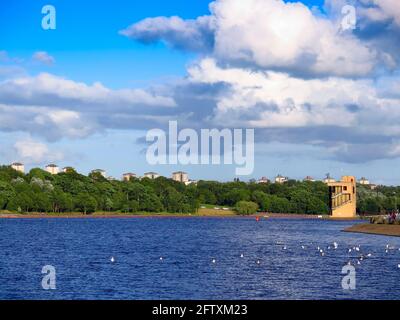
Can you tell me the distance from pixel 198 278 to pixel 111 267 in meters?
17.8

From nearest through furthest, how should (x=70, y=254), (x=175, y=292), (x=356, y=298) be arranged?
(x=356, y=298) → (x=175, y=292) → (x=70, y=254)

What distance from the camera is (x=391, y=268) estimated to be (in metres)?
101

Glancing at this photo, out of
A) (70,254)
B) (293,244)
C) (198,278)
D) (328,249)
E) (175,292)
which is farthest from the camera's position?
(293,244)

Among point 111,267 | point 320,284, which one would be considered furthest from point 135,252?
point 320,284

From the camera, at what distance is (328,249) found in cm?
13812

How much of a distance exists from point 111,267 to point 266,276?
902 inches

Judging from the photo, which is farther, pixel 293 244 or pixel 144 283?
pixel 293 244

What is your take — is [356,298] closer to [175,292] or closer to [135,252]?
[175,292]

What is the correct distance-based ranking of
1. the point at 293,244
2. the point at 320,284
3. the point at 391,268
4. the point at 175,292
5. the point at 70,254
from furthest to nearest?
the point at 293,244
the point at 70,254
the point at 391,268
the point at 320,284
the point at 175,292

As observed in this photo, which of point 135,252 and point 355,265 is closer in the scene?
point 355,265
